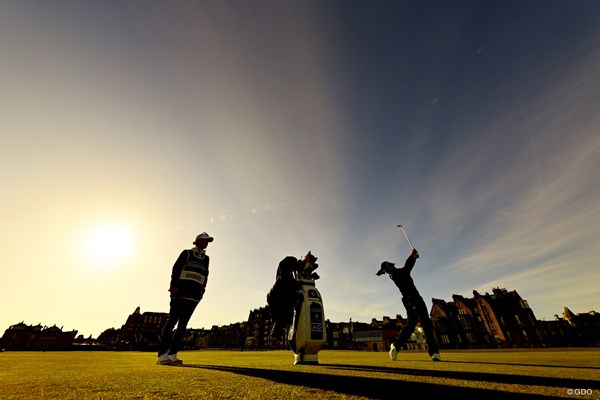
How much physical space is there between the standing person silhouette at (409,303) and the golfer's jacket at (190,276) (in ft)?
15.0

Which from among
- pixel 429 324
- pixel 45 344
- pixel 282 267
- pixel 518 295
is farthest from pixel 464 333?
pixel 45 344

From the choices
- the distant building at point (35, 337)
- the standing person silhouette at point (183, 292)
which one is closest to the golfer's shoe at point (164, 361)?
the standing person silhouette at point (183, 292)

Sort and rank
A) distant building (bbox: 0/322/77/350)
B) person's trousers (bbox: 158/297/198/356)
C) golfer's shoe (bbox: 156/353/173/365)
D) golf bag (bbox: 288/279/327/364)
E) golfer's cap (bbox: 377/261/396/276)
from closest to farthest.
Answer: golfer's shoe (bbox: 156/353/173/365)
golf bag (bbox: 288/279/327/364)
person's trousers (bbox: 158/297/198/356)
golfer's cap (bbox: 377/261/396/276)
distant building (bbox: 0/322/77/350)

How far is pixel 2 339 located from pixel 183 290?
10040 centimetres

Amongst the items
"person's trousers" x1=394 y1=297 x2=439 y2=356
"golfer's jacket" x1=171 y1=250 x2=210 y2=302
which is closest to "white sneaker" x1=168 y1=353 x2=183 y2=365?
"golfer's jacket" x1=171 y1=250 x2=210 y2=302

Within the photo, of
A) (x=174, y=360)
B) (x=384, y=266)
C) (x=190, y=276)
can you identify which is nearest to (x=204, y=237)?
(x=190, y=276)

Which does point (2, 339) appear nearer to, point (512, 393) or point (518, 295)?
point (512, 393)

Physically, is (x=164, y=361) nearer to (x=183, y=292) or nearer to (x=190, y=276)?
(x=183, y=292)

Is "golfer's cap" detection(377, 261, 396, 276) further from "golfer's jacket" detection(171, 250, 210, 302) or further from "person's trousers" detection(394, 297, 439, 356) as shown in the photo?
"golfer's jacket" detection(171, 250, 210, 302)

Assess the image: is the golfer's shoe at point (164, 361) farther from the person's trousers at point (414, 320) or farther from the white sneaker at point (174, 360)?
the person's trousers at point (414, 320)

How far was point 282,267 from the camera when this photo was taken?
489 cm

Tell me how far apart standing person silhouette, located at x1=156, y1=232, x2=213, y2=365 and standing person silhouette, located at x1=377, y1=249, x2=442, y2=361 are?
179 inches

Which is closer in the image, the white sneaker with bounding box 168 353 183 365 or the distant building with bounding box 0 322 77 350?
the white sneaker with bounding box 168 353 183 365

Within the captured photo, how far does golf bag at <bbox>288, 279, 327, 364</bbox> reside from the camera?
4.40m
